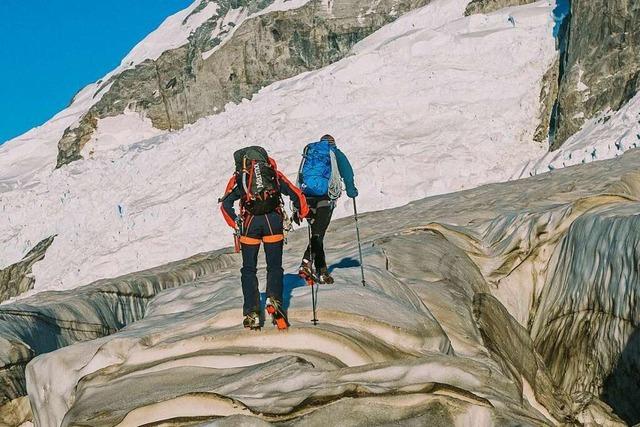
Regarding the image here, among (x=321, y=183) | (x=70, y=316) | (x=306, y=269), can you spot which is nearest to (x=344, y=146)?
(x=70, y=316)

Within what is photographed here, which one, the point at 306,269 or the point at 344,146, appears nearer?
the point at 306,269

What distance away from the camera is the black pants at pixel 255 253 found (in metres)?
6.57

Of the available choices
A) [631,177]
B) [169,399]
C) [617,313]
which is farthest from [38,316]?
[631,177]

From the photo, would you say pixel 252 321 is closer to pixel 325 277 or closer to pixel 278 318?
pixel 278 318

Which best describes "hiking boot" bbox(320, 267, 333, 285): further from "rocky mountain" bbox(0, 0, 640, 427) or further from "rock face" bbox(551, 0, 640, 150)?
"rock face" bbox(551, 0, 640, 150)

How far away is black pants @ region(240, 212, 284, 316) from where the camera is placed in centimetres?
657

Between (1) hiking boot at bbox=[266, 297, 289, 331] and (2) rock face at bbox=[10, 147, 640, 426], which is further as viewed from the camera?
(1) hiking boot at bbox=[266, 297, 289, 331]

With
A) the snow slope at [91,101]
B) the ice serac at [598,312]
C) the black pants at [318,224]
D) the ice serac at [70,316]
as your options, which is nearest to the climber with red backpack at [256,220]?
the black pants at [318,224]

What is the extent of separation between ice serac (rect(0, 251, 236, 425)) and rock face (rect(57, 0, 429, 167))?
34519 mm

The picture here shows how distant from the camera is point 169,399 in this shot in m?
5.38

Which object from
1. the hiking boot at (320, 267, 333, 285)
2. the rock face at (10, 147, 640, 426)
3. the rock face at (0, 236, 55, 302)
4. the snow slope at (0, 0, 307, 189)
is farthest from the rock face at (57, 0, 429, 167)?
the hiking boot at (320, 267, 333, 285)

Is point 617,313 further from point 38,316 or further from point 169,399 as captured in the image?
point 38,316

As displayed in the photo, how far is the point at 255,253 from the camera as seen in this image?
673 cm

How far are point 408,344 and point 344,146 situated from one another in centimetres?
2572
